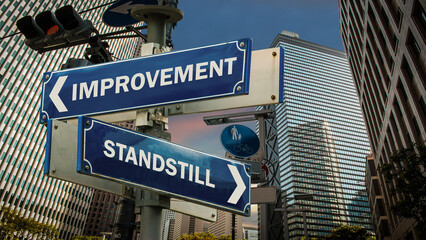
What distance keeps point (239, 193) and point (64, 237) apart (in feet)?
315

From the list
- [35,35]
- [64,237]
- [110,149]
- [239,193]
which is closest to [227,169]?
[239,193]

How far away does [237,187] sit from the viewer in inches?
97.8

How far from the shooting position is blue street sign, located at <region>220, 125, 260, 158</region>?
8.23m

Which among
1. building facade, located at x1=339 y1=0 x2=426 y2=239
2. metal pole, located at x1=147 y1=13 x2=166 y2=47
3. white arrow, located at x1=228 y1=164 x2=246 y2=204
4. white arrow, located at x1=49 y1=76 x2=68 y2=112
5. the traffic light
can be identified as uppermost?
building facade, located at x1=339 y1=0 x2=426 y2=239

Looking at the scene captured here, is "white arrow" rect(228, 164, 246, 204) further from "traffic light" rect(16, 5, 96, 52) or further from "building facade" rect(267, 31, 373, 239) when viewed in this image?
"building facade" rect(267, 31, 373, 239)

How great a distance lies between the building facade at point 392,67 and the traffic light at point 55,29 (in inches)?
764

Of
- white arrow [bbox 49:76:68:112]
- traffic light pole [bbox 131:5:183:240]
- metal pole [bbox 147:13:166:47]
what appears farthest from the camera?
metal pole [bbox 147:13:166:47]

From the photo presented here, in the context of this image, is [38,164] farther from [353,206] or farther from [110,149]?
[353,206]

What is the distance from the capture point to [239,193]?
8.10 ft

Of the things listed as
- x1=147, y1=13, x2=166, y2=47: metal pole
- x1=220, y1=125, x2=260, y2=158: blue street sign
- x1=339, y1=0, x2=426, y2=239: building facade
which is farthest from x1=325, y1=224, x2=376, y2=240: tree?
x1=147, y1=13, x2=166, y2=47: metal pole

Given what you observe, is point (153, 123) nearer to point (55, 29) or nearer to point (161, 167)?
point (161, 167)

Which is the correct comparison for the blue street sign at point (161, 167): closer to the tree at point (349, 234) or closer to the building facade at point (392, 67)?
the building facade at point (392, 67)

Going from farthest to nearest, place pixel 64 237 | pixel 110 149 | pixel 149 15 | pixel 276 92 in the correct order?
1. pixel 64 237
2. pixel 149 15
3. pixel 276 92
4. pixel 110 149

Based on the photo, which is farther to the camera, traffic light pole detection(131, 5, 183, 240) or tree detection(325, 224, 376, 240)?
tree detection(325, 224, 376, 240)
